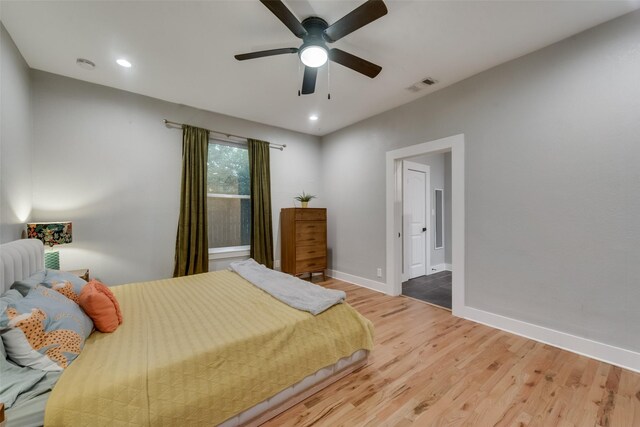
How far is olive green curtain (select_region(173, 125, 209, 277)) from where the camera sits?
11.5 feet

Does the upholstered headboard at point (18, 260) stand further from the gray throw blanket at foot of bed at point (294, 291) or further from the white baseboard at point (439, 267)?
the white baseboard at point (439, 267)

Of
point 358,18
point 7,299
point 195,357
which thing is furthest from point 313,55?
point 7,299

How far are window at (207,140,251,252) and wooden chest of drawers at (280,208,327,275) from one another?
654 mm

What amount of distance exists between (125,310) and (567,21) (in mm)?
4198

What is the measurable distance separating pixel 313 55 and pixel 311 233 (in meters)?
2.84

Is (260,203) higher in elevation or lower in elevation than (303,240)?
higher

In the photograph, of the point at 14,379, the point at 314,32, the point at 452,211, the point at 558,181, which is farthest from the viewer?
the point at 452,211

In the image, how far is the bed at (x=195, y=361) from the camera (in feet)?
3.57

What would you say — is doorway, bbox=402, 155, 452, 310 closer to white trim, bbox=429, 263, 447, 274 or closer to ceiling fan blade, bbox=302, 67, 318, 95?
white trim, bbox=429, 263, 447, 274

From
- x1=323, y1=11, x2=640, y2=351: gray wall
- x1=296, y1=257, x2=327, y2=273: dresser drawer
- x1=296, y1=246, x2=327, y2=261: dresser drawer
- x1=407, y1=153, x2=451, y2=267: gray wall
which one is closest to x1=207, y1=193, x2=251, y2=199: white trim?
x1=296, y1=246, x2=327, y2=261: dresser drawer

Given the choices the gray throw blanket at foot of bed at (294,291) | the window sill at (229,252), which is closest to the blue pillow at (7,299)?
the gray throw blanket at foot of bed at (294,291)

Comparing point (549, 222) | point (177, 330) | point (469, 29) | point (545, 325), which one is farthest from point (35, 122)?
point (545, 325)

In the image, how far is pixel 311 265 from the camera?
4312mm

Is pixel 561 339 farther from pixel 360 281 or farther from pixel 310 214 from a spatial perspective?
pixel 310 214
